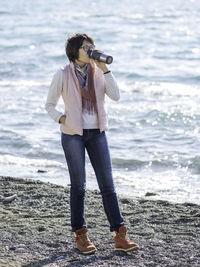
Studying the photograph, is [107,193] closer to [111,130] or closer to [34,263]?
[34,263]

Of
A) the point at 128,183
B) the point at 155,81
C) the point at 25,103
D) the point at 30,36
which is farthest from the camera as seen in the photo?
the point at 30,36

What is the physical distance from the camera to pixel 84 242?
6129 millimetres

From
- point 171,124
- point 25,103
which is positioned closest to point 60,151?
point 171,124

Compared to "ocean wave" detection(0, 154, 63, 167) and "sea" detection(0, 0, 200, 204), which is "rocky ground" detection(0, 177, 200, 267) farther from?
"ocean wave" detection(0, 154, 63, 167)

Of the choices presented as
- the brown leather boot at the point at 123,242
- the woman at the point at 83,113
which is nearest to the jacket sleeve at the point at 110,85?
the woman at the point at 83,113

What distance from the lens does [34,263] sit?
587 cm

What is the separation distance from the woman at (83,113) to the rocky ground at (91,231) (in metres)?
0.21

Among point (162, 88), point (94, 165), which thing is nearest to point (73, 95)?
point (94, 165)

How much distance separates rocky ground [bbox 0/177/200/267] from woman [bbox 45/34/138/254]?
0.67ft

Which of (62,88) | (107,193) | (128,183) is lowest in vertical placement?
(128,183)

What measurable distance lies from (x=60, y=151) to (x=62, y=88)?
6.10m

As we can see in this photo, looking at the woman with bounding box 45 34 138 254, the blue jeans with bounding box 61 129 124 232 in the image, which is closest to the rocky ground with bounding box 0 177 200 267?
the woman with bounding box 45 34 138 254

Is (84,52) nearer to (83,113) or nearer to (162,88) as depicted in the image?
(83,113)

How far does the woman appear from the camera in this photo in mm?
5898
